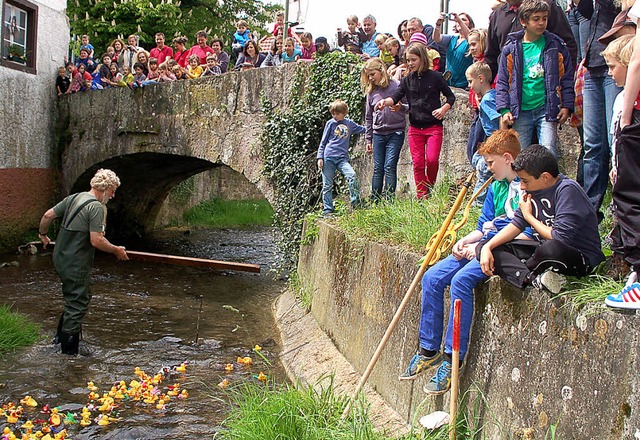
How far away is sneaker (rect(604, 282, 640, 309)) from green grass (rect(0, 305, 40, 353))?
609 centimetres

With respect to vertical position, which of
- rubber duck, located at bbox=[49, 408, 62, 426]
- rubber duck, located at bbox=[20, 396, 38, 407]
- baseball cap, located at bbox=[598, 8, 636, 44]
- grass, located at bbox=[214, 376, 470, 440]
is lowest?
rubber duck, located at bbox=[20, 396, 38, 407]

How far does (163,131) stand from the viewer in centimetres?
1381

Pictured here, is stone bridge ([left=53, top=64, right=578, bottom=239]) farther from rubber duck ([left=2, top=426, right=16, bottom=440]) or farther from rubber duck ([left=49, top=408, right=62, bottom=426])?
rubber duck ([left=2, top=426, right=16, bottom=440])

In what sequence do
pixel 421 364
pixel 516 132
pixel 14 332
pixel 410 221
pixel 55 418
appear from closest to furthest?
pixel 421 364
pixel 516 132
pixel 55 418
pixel 410 221
pixel 14 332

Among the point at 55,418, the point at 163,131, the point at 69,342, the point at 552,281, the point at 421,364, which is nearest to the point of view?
the point at 552,281

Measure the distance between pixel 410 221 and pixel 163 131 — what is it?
28.8ft

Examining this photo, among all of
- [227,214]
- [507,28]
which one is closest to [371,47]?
[507,28]

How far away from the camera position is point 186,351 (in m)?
7.77

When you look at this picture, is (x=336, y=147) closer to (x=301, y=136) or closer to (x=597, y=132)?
(x=301, y=136)

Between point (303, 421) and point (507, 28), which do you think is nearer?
point (303, 421)

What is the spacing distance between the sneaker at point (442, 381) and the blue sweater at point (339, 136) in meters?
5.19

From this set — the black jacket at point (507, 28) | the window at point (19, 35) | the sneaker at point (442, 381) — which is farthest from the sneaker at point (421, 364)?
the window at point (19, 35)

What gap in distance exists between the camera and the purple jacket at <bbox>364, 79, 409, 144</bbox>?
8.19 metres

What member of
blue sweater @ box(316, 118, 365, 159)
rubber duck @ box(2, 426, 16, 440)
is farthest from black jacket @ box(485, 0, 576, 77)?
rubber duck @ box(2, 426, 16, 440)
